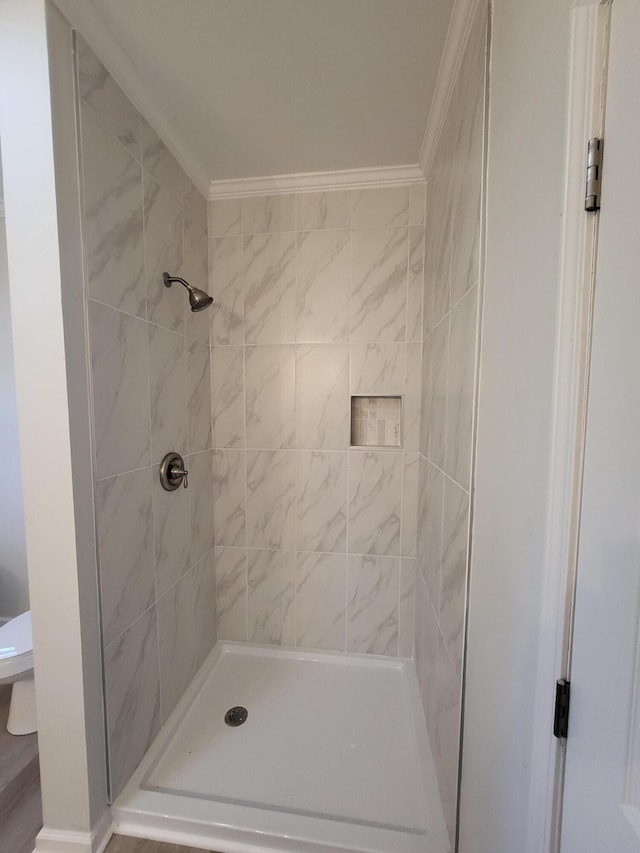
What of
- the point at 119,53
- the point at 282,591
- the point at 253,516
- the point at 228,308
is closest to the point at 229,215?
the point at 228,308

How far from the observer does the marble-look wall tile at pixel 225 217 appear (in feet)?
5.21

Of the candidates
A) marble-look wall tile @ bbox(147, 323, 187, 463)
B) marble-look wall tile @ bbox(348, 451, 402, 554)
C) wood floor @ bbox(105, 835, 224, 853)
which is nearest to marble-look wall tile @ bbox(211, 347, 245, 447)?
marble-look wall tile @ bbox(147, 323, 187, 463)

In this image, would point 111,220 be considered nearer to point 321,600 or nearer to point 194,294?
point 194,294

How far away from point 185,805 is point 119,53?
2.29 m

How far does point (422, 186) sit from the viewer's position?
1.47 metres

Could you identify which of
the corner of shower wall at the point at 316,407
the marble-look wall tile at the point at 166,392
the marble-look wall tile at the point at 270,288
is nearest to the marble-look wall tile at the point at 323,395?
the corner of shower wall at the point at 316,407

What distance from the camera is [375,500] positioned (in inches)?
62.4

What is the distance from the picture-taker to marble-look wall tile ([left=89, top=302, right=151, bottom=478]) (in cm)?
96

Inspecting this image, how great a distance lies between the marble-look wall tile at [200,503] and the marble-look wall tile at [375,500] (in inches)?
27.8

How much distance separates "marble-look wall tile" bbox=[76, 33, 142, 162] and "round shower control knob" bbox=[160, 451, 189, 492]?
3.47 feet

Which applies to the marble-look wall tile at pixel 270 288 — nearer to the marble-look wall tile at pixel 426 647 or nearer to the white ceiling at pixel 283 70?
the white ceiling at pixel 283 70

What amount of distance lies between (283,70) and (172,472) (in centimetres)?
140

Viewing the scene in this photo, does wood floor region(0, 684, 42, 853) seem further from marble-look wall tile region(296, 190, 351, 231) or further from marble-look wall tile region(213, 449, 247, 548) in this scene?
marble-look wall tile region(296, 190, 351, 231)

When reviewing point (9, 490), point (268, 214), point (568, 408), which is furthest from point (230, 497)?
point (568, 408)
